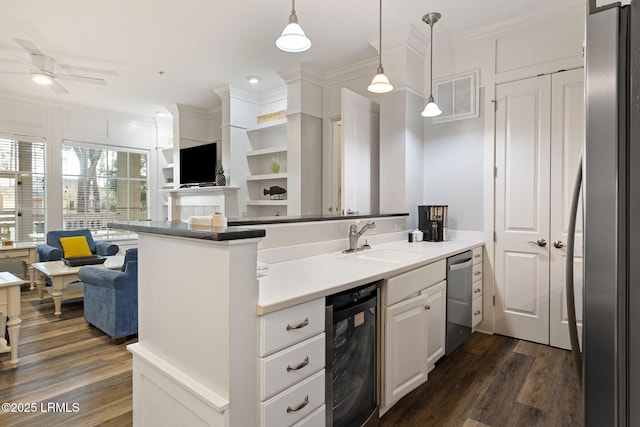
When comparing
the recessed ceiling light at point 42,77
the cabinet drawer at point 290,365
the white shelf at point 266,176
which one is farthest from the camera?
the white shelf at point 266,176

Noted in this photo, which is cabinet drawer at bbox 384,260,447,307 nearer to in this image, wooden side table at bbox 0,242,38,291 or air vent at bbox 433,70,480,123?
air vent at bbox 433,70,480,123

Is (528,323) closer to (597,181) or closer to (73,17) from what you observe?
(597,181)

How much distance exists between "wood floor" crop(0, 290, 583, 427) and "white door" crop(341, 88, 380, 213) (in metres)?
1.62

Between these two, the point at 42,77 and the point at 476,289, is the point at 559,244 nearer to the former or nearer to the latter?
the point at 476,289

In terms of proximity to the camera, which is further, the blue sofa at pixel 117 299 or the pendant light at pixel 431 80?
the blue sofa at pixel 117 299

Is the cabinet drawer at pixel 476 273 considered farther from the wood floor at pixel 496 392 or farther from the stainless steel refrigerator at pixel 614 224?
the stainless steel refrigerator at pixel 614 224

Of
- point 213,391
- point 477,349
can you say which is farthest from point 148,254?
point 477,349

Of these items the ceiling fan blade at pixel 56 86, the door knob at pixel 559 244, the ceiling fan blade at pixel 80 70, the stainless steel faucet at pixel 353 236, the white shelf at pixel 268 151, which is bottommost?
the door knob at pixel 559 244

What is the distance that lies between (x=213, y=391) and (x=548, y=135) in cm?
320

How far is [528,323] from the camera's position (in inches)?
124

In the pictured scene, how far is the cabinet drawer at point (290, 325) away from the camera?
1.32 m

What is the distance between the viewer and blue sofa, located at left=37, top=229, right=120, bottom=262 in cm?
488

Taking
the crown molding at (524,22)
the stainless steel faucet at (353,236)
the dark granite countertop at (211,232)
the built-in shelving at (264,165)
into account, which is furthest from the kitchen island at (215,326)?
the built-in shelving at (264,165)

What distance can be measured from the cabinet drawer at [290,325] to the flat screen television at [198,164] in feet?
14.6
